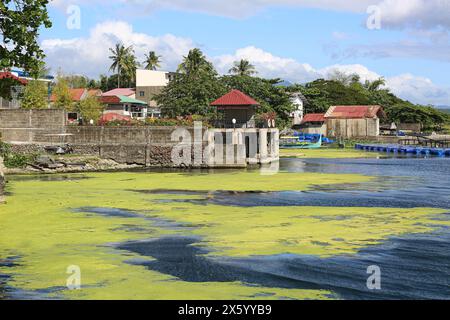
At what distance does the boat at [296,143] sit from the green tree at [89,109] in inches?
1346

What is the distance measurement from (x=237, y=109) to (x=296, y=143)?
45541mm

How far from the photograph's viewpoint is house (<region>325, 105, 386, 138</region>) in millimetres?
131625

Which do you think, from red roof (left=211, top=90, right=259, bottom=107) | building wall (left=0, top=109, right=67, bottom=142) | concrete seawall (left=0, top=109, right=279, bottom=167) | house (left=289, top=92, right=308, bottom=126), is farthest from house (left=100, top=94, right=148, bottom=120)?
building wall (left=0, top=109, right=67, bottom=142)

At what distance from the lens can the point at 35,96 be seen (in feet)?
274

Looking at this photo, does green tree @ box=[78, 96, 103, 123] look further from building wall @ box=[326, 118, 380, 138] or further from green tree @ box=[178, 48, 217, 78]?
building wall @ box=[326, 118, 380, 138]

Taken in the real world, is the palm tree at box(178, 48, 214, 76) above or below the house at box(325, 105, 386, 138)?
above

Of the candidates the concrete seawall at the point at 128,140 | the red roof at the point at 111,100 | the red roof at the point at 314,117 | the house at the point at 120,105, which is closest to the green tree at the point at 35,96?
the concrete seawall at the point at 128,140

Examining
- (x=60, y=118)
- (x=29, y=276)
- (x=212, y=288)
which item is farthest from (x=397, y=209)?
(x=60, y=118)

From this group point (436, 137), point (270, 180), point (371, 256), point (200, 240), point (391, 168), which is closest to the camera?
point (371, 256)

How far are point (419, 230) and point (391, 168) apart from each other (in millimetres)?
40861

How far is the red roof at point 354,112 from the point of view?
13112cm

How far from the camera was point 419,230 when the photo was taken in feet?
88.8

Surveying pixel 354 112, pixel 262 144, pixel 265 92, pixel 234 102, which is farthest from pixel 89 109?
pixel 354 112
